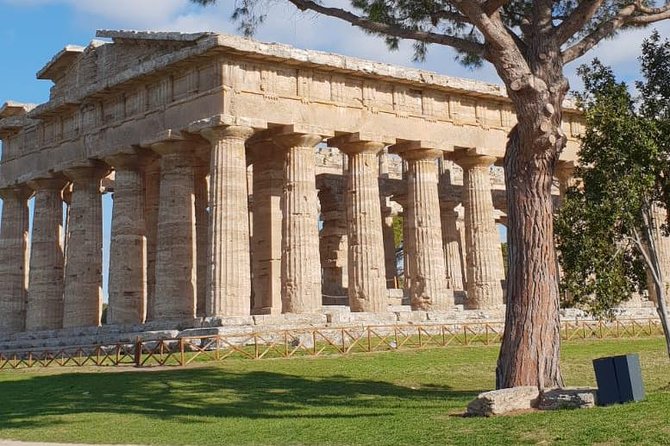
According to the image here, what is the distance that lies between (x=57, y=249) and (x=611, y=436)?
3328 centimetres

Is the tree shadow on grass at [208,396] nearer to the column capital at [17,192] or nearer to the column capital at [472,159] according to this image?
the column capital at [472,159]

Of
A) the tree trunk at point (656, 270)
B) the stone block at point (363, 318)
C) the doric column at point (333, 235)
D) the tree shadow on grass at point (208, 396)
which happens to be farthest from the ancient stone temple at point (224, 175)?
the tree trunk at point (656, 270)

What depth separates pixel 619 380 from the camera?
1516 centimetres

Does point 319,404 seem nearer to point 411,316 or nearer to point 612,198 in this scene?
point 612,198

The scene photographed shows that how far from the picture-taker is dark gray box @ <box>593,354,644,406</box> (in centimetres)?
1509

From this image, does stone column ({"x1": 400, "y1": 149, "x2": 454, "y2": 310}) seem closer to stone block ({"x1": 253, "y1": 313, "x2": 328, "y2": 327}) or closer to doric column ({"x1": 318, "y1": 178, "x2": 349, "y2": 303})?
stone block ({"x1": 253, "y1": 313, "x2": 328, "y2": 327})

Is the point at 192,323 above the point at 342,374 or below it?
above

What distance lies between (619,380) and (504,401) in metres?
1.98

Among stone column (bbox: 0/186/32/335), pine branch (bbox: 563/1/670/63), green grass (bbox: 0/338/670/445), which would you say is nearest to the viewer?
green grass (bbox: 0/338/670/445)

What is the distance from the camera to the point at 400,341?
30203mm

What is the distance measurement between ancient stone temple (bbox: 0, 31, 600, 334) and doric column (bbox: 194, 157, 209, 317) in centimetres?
9

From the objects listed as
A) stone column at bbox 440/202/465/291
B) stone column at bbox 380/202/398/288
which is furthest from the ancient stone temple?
stone column at bbox 440/202/465/291

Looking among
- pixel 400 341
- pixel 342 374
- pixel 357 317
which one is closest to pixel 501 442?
pixel 342 374

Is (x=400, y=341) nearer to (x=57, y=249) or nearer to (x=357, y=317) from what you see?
(x=357, y=317)
